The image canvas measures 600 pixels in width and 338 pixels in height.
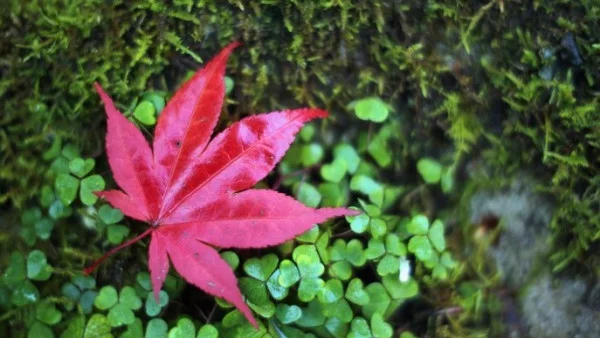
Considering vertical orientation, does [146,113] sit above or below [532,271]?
above

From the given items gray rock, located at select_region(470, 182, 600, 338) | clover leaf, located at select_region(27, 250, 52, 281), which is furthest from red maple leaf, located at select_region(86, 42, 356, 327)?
gray rock, located at select_region(470, 182, 600, 338)

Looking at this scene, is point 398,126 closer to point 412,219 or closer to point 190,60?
point 412,219

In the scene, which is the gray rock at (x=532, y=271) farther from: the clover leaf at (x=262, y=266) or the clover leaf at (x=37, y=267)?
the clover leaf at (x=37, y=267)

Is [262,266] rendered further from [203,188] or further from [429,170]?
[429,170]

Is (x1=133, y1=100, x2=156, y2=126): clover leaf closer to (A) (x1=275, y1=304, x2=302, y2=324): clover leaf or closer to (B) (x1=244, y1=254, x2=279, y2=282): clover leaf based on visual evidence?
(B) (x1=244, y1=254, x2=279, y2=282): clover leaf

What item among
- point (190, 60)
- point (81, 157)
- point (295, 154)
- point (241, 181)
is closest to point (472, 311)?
point (295, 154)

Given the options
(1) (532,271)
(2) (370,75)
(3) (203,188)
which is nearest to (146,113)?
(3) (203,188)
